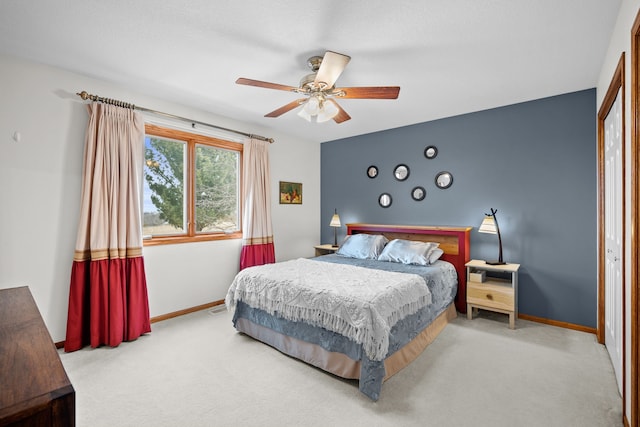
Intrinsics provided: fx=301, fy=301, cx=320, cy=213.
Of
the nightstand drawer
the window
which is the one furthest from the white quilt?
the window

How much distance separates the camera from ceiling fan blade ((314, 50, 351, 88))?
212 cm

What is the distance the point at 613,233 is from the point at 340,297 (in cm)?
233

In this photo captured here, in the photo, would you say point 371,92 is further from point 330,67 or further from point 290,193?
point 290,193

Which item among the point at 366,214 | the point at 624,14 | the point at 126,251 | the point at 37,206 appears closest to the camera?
the point at 624,14

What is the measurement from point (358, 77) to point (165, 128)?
2.39 meters

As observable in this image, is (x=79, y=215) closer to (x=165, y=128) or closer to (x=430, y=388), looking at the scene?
(x=165, y=128)

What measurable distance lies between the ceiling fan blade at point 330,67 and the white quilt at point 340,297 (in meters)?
1.71

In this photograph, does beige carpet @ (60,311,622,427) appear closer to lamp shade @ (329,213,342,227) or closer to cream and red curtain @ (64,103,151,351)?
cream and red curtain @ (64,103,151,351)

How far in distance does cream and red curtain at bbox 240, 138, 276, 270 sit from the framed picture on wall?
0.48 meters

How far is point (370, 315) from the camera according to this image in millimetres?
2199

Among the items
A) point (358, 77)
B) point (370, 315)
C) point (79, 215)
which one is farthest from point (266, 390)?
point (358, 77)

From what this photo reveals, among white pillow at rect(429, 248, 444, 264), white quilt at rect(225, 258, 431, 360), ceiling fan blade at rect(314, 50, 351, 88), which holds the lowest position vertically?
white quilt at rect(225, 258, 431, 360)

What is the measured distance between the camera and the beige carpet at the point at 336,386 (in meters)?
1.95

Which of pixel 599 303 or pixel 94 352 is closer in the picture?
pixel 94 352
